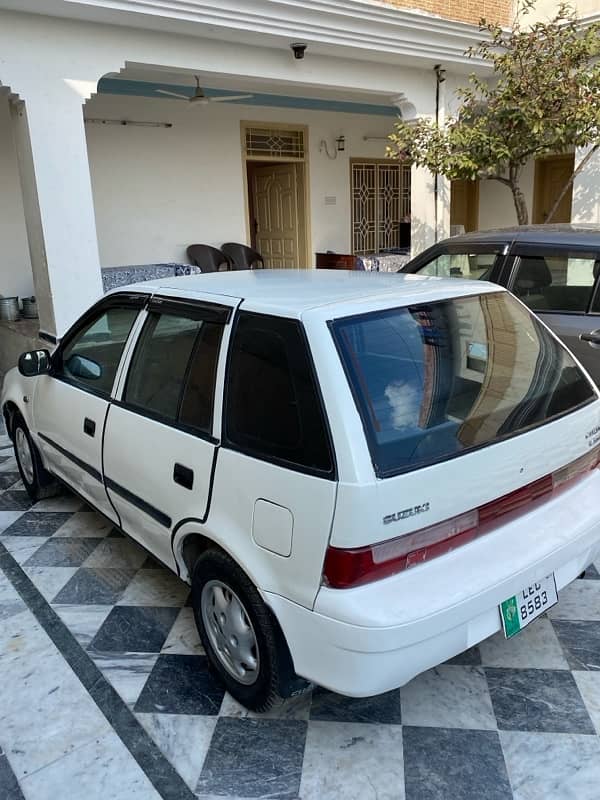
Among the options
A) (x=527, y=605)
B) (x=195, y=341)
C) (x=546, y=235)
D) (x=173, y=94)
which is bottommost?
(x=527, y=605)

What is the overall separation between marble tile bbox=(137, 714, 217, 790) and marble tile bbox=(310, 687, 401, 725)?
387 mm

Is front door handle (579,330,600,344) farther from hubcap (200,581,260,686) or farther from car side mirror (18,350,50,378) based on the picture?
car side mirror (18,350,50,378)

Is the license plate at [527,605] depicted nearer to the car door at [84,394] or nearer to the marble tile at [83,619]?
the marble tile at [83,619]

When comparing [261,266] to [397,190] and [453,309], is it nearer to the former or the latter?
[397,190]

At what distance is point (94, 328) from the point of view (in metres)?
3.32

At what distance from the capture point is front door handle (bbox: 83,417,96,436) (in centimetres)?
304

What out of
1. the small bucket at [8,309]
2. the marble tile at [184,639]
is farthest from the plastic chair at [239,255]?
the marble tile at [184,639]

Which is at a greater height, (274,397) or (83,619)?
(274,397)

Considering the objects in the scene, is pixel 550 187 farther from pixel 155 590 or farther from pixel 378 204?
pixel 155 590

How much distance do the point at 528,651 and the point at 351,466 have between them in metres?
1.40

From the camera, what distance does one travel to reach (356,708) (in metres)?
2.35

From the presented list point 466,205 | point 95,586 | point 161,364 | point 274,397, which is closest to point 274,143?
point 466,205

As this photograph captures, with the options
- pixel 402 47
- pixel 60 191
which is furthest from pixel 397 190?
pixel 60 191

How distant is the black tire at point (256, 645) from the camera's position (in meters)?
2.07
